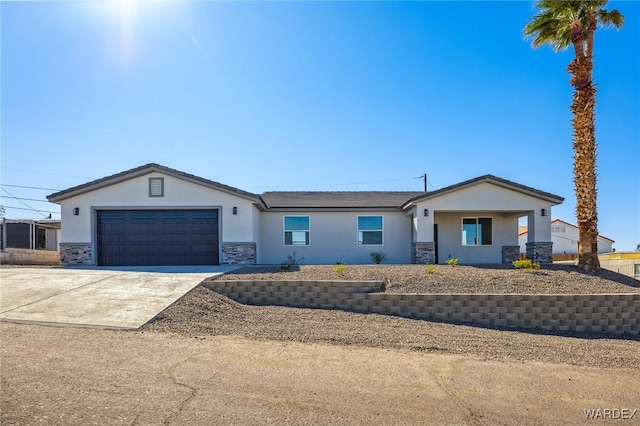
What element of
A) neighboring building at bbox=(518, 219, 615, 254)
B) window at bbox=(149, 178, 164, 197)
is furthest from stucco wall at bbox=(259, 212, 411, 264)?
neighboring building at bbox=(518, 219, 615, 254)

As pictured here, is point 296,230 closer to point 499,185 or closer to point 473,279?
point 473,279

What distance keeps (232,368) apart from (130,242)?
12029 millimetres

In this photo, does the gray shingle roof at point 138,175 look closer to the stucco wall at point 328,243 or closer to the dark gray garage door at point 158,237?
the dark gray garage door at point 158,237

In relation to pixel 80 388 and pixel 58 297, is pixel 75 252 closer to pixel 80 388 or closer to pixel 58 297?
pixel 58 297

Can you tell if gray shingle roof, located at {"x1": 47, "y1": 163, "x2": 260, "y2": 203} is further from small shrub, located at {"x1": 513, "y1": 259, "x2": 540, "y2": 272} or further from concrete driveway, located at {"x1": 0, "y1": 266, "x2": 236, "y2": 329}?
small shrub, located at {"x1": 513, "y1": 259, "x2": 540, "y2": 272}

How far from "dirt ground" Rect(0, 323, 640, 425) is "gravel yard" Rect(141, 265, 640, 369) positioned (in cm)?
50

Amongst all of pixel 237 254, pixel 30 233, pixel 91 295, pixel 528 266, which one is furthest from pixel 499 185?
pixel 30 233

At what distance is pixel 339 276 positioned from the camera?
10414 millimetres

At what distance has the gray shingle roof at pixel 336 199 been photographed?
17547 millimetres

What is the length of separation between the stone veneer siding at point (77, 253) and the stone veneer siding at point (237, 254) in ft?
17.1

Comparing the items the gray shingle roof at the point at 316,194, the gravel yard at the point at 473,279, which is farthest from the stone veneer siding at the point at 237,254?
the gravel yard at the point at 473,279

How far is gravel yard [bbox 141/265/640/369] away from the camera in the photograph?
6355 millimetres

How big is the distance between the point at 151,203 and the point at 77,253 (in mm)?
3440

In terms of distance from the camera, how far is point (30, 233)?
20.4m
